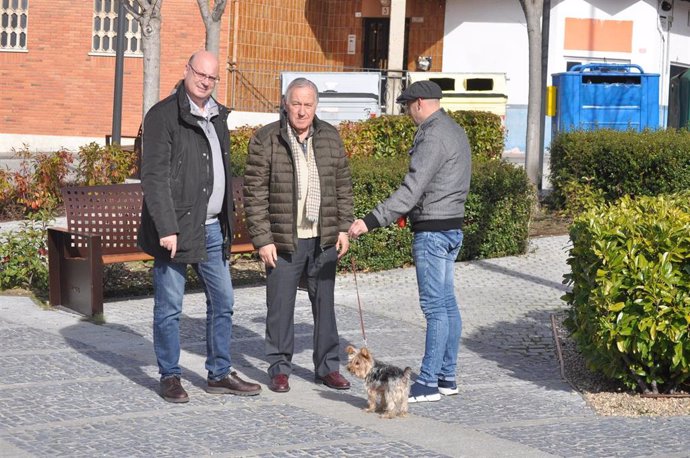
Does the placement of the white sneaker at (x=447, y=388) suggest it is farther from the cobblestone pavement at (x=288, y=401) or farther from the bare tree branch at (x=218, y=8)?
the bare tree branch at (x=218, y=8)

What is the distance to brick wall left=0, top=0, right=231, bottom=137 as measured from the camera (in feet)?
97.9

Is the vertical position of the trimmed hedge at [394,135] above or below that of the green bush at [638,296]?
above

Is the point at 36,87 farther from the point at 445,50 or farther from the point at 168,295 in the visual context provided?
the point at 168,295

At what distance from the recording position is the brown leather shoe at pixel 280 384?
7352mm

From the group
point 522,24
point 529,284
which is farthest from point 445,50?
point 529,284

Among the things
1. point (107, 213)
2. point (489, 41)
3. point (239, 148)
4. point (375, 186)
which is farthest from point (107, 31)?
point (107, 213)

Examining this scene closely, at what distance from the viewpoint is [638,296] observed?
7098 mm

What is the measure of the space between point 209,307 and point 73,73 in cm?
2429

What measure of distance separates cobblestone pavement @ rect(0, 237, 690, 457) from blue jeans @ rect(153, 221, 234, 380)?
0.71 ft

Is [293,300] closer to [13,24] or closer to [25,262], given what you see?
[25,262]

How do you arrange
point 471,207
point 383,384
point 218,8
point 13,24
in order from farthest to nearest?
1. point 13,24
2. point 218,8
3. point 471,207
4. point 383,384

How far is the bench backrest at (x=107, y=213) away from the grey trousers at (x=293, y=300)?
2789 mm

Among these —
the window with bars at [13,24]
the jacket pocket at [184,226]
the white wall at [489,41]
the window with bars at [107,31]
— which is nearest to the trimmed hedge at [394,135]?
the jacket pocket at [184,226]

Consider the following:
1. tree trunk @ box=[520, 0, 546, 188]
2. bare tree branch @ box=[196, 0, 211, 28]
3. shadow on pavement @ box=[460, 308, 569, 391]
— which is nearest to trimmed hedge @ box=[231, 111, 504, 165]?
tree trunk @ box=[520, 0, 546, 188]
